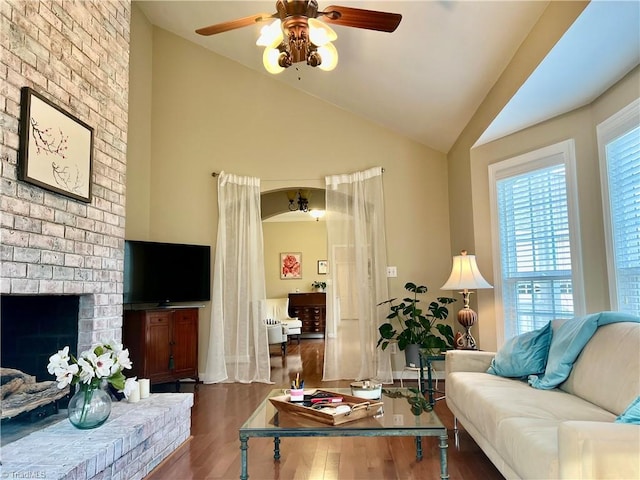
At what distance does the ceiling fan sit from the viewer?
2.66 meters

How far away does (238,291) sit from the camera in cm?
532

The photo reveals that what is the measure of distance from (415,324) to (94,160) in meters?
3.43

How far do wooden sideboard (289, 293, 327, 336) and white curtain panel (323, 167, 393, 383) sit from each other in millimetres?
4825

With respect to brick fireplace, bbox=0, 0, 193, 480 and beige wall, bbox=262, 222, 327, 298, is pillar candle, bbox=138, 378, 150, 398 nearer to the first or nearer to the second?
brick fireplace, bbox=0, 0, 193, 480

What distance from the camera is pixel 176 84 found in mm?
5477

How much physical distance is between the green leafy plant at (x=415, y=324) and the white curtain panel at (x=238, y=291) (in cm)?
144

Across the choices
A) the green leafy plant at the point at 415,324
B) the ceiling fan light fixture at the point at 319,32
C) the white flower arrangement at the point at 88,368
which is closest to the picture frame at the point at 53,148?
the white flower arrangement at the point at 88,368

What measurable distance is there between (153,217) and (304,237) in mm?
5687

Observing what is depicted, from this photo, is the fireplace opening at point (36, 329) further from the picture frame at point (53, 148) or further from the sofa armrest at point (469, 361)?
the sofa armrest at point (469, 361)

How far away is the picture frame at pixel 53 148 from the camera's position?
239cm

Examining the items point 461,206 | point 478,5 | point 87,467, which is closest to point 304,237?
point 461,206

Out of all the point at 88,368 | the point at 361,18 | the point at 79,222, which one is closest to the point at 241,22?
the point at 361,18

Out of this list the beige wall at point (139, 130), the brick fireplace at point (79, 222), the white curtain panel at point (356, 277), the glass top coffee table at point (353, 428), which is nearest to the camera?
the glass top coffee table at point (353, 428)

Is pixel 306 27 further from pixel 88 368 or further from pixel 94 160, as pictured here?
pixel 88 368
